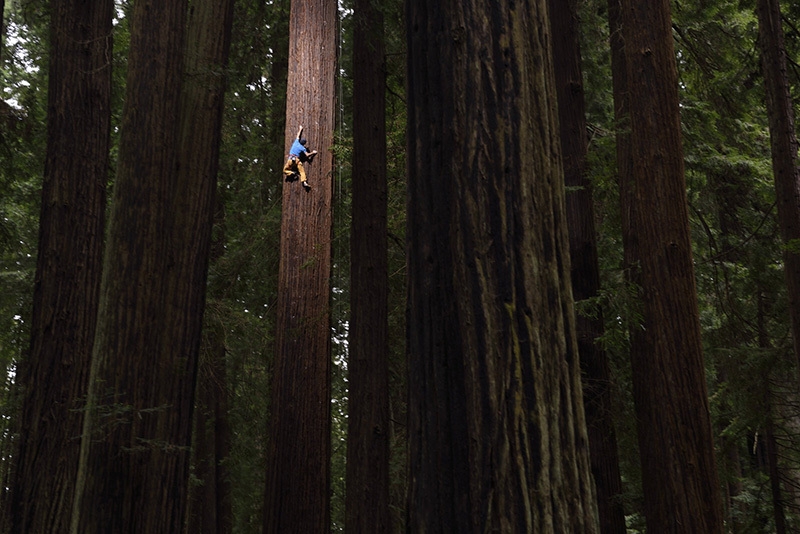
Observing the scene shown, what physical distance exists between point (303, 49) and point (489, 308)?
24.7 ft

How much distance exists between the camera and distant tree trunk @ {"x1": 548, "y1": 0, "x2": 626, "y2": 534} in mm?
9188

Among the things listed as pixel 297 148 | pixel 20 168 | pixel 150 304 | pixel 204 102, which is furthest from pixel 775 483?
pixel 20 168

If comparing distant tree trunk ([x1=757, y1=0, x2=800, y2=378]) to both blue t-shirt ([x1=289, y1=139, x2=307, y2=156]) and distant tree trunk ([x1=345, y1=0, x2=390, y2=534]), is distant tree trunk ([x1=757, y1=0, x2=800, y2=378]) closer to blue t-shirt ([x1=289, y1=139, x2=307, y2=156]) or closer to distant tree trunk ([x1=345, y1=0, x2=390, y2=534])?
distant tree trunk ([x1=345, y1=0, x2=390, y2=534])

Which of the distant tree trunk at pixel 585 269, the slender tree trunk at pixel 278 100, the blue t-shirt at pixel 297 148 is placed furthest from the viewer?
the slender tree trunk at pixel 278 100

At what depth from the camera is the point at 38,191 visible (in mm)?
15602

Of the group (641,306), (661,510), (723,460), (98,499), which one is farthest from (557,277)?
(723,460)

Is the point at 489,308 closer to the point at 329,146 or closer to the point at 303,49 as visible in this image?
the point at 329,146

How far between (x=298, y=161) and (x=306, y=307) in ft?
5.45

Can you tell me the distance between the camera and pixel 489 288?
2.35 m

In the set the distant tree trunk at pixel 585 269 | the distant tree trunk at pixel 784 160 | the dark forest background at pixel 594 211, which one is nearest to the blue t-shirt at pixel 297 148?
the dark forest background at pixel 594 211

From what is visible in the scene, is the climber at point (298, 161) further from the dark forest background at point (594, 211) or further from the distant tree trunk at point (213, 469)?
the distant tree trunk at point (213, 469)

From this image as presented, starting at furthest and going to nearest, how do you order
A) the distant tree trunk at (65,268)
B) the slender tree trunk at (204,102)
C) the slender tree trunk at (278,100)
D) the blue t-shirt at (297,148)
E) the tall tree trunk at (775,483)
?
the slender tree trunk at (278,100), the tall tree trunk at (775,483), the blue t-shirt at (297,148), the distant tree trunk at (65,268), the slender tree trunk at (204,102)

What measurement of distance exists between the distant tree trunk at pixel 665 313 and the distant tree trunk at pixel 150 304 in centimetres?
415

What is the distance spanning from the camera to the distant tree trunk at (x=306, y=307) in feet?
25.1
